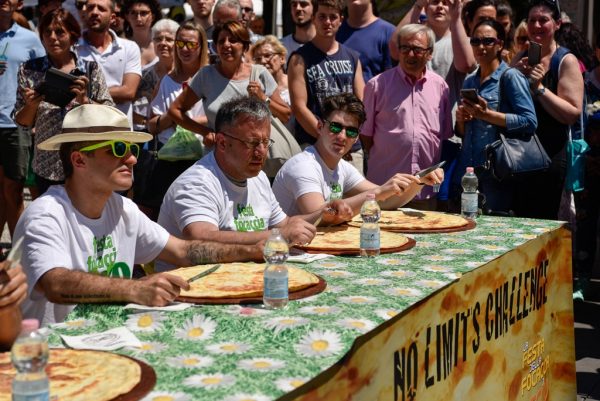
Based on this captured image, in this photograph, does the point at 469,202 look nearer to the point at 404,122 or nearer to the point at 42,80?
the point at 404,122

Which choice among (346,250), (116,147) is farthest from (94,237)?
(346,250)

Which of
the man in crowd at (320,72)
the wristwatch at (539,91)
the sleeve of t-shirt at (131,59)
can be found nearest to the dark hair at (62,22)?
the sleeve of t-shirt at (131,59)

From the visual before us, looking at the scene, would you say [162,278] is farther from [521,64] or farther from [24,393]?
[521,64]

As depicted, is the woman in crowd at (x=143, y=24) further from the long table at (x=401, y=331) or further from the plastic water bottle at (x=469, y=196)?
the long table at (x=401, y=331)

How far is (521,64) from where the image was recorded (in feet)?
21.3

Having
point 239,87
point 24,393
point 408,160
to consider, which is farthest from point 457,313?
point 239,87

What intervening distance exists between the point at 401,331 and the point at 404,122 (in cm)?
340

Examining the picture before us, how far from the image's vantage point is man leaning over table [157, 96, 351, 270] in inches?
169

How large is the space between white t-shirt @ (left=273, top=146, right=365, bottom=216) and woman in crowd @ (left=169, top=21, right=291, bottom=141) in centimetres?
127

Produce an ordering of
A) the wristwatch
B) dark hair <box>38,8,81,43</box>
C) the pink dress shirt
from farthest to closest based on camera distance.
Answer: the wristwatch < the pink dress shirt < dark hair <box>38,8,81,43</box>

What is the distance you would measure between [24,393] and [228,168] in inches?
100.0

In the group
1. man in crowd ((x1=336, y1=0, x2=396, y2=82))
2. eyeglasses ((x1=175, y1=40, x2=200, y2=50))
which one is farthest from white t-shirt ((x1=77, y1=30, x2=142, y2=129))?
man in crowd ((x1=336, y1=0, x2=396, y2=82))

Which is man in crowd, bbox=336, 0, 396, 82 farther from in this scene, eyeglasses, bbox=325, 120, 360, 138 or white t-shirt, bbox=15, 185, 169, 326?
white t-shirt, bbox=15, 185, 169, 326

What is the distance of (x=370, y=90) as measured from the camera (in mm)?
6508
